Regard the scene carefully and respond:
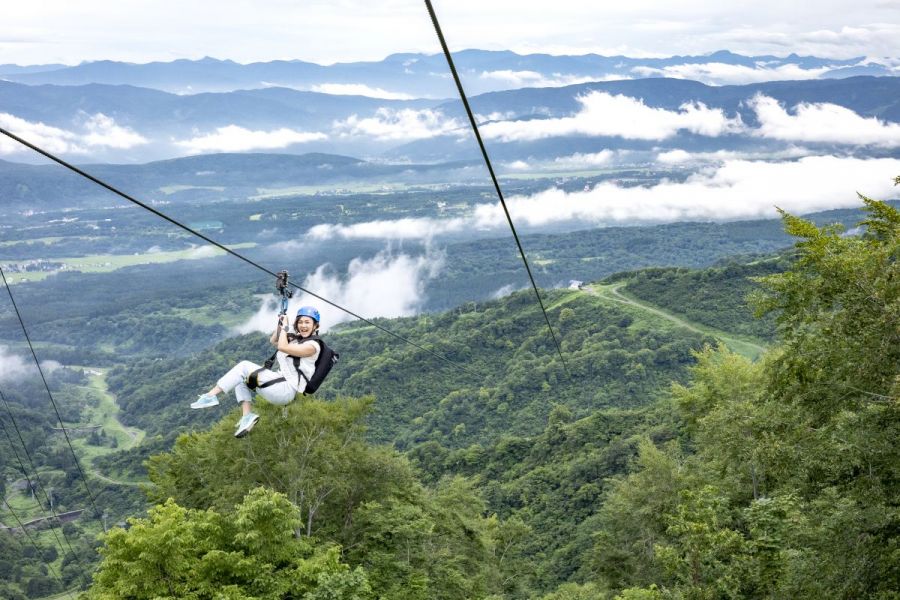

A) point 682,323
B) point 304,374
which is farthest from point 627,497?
point 682,323

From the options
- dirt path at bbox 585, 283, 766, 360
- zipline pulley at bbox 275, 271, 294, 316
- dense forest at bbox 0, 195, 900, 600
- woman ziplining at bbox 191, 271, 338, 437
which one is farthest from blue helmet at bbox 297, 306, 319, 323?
dirt path at bbox 585, 283, 766, 360

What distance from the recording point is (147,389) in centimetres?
18275

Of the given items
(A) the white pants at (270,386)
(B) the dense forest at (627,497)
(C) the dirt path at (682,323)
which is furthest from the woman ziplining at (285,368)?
(C) the dirt path at (682,323)

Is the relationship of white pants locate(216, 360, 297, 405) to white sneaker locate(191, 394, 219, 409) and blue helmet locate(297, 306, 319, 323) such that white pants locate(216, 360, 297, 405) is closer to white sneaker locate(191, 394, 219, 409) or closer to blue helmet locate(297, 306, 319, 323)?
white sneaker locate(191, 394, 219, 409)

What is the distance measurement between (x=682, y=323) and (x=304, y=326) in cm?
11149

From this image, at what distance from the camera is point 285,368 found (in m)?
9.84

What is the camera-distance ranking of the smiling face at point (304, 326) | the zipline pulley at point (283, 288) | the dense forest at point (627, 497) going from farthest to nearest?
the dense forest at point (627, 497), the smiling face at point (304, 326), the zipline pulley at point (283, 288)

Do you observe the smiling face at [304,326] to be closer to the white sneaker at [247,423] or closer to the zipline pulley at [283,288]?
the zipline pulley at [283,288]

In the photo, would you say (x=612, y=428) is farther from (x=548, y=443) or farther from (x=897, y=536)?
(x=897, y=536)

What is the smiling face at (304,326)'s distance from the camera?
1005cm

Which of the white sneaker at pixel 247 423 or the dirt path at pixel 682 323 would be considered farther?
the dirt path at pixel 682 323

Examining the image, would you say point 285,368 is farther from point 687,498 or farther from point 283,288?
point 687,498

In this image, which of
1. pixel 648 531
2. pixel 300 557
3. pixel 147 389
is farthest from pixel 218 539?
pixel 147 389

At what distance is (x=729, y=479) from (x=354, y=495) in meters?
12.0
